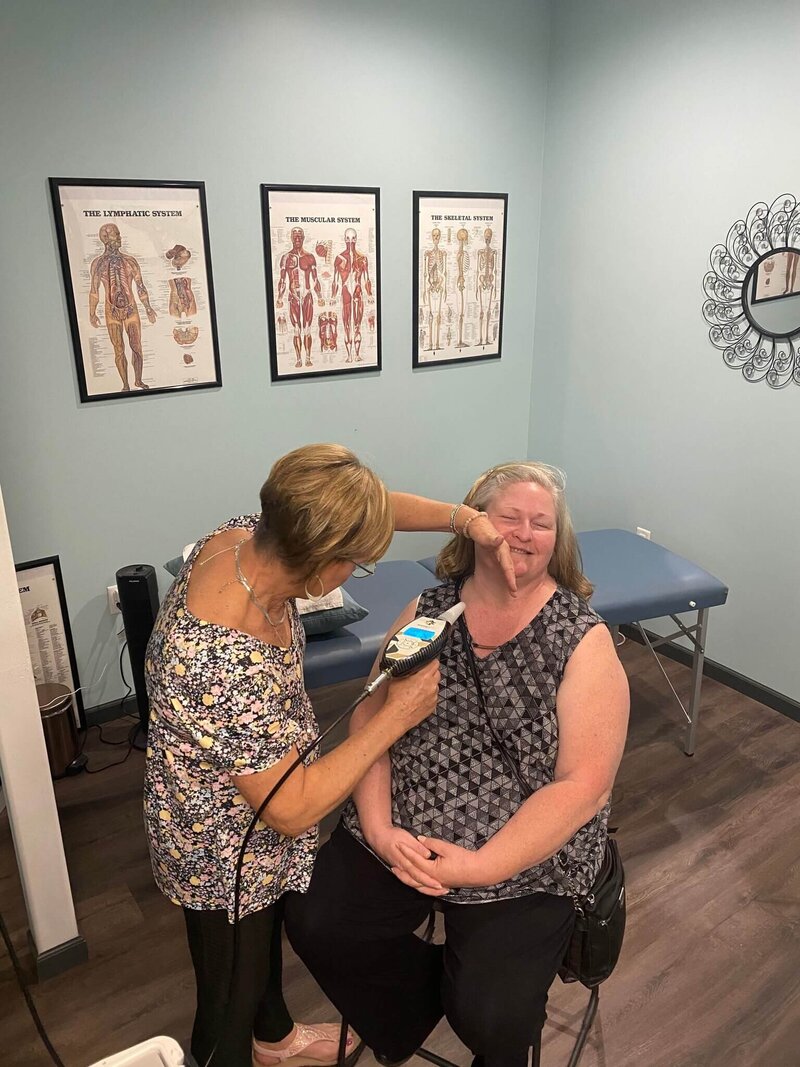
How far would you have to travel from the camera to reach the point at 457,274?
327 cm

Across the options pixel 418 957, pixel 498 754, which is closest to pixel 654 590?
pixel 498 754

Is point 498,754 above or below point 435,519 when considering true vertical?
below

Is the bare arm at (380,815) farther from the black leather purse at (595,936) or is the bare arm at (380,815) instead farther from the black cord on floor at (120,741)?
the black cord on floor at (120,741)

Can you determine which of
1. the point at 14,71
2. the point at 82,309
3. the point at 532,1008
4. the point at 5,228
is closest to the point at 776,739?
the point at 532,1008

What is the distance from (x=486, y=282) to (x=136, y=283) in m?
1.50

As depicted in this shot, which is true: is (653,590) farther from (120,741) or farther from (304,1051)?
(120,741)

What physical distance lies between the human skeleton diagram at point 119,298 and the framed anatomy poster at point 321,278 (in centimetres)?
48

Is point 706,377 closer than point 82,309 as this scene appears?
No

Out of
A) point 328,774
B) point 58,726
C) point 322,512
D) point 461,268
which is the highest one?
point 461,268

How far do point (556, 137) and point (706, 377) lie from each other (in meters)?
1.25

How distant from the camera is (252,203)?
2.71m

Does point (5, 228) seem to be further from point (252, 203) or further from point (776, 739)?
point (776, 739)

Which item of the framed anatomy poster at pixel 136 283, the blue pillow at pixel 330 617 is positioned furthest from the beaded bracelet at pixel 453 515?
the framed anatomy poster at pixel 136 283

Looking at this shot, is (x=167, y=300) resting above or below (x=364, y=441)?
above
